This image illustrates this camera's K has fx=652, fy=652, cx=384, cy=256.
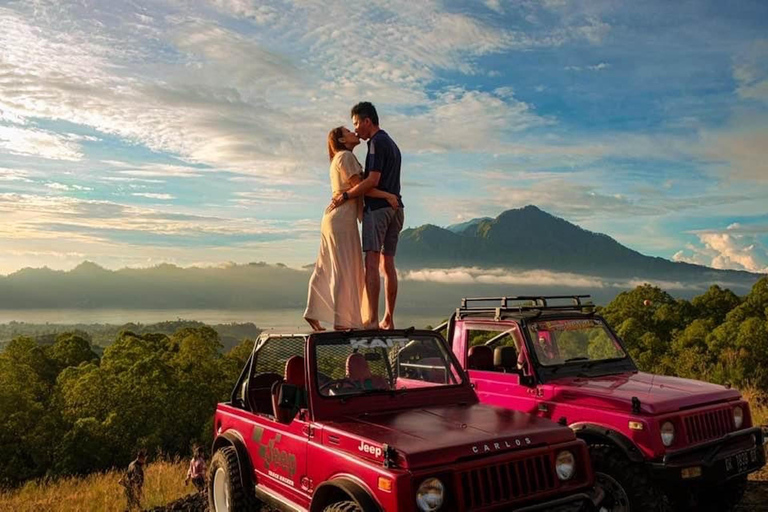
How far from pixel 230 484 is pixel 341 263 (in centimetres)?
280

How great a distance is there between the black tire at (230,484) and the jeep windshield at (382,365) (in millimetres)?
1662

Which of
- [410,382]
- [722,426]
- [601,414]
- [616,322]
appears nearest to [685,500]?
[722,426]

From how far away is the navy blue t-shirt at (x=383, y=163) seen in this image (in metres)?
7.98

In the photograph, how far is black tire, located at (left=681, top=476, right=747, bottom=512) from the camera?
271 inches

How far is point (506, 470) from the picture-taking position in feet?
14.6

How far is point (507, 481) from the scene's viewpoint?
4.43 m

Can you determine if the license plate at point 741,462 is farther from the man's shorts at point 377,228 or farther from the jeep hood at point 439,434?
the man's shorts at point 377,228

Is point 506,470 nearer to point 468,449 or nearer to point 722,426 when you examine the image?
point 468,449

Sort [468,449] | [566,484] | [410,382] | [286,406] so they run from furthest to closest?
[410,382] < [286,406] < [566,484] < [468,449]

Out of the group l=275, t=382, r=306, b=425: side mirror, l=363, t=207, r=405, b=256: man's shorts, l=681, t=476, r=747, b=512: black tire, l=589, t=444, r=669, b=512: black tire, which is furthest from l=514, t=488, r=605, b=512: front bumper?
l=363, t=207, r=405, b=256: man's shorts

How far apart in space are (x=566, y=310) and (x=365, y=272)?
259cm

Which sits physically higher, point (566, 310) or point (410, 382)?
point (566, 310)

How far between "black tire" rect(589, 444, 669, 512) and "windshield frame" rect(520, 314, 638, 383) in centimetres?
118

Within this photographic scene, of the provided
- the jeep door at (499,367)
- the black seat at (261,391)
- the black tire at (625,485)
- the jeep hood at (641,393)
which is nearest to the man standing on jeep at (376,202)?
the jeep door at (499,367)
